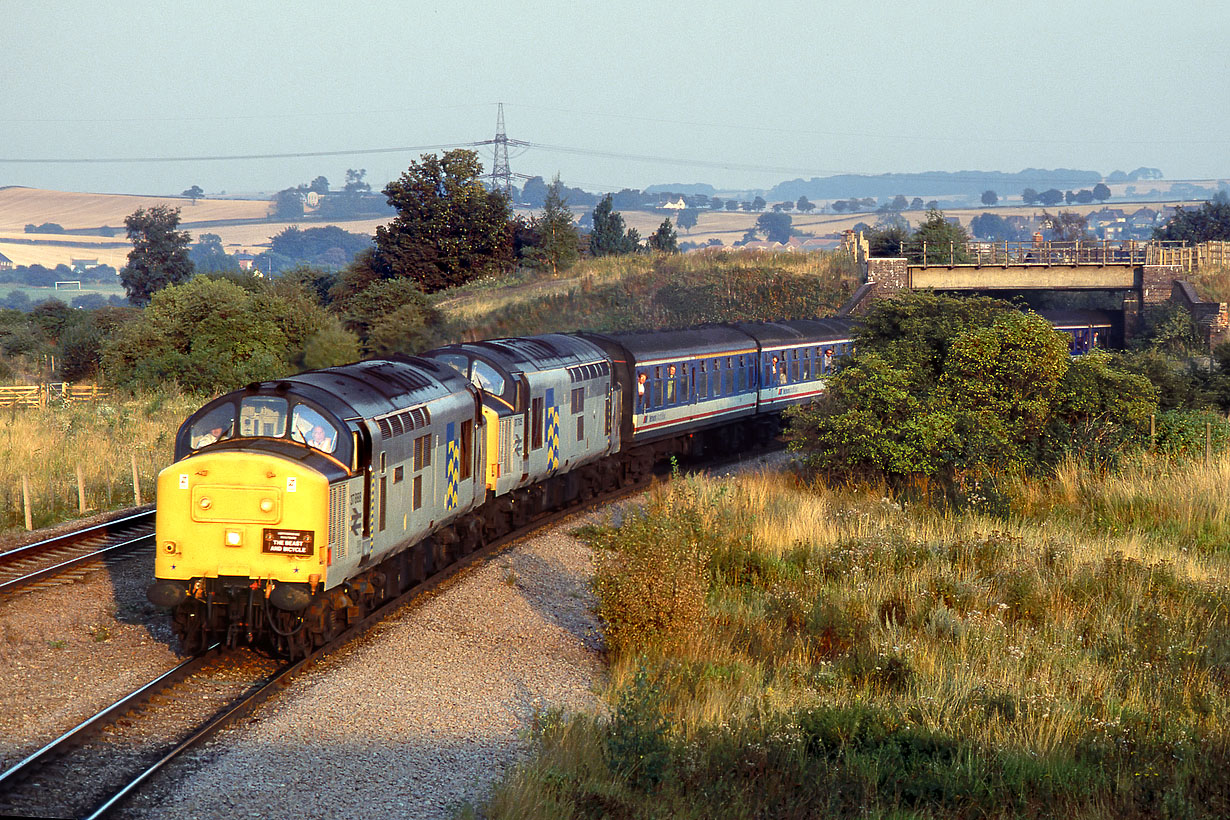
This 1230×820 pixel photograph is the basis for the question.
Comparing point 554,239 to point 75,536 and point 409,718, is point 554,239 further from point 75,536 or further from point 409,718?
point 409,718

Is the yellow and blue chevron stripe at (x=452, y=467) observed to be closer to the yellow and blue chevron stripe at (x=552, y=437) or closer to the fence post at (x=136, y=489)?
the yellow and blue chevron stripe at (x=552, y=437)

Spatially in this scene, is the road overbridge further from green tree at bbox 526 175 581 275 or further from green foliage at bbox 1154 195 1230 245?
green foliage at bbox 1154 195 1230 245

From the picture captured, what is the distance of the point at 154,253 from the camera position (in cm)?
9981

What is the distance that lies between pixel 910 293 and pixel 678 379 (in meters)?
5.12

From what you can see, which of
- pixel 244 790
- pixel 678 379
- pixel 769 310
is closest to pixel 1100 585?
pixel 244 790

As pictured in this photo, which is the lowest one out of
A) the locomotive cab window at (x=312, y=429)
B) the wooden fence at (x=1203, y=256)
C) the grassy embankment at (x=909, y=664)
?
the grassy embankment at (x=909, y=664)

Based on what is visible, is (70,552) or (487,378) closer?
(70,552)

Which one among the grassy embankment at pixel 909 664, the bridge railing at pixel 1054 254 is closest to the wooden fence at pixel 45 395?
the grassy embankment at pixel 909 664

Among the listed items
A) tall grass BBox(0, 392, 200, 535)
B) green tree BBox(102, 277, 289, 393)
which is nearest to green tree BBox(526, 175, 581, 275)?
green tree BBox(102, 277, 289, 393)

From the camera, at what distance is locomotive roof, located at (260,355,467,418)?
12.2 meters

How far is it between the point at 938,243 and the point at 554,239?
21646 mm

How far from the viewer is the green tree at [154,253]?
98750mm

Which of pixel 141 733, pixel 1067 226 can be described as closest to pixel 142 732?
pixel 141 733

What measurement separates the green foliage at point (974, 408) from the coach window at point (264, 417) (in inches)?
445
